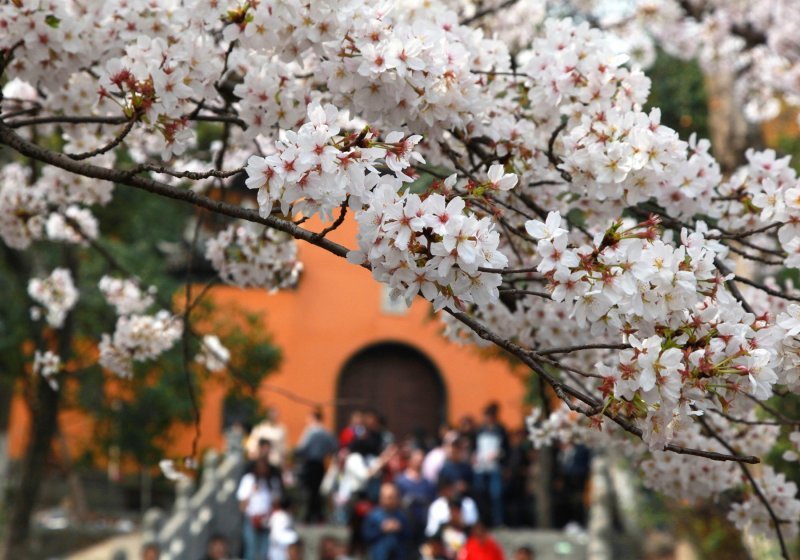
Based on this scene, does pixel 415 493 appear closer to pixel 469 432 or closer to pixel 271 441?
pixel 469 432

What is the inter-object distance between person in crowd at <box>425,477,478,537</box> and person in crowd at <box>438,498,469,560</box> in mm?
41

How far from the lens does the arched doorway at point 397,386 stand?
2139 cm

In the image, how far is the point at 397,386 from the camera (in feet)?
71.1

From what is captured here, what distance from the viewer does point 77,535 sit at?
15461 mm

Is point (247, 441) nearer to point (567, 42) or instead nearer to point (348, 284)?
point (348, 284)

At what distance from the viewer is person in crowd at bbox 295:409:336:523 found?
484 inches

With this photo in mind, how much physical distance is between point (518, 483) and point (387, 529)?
2.69m

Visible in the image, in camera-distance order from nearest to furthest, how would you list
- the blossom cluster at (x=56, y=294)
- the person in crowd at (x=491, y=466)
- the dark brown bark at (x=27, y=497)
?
the blossom cluster at (x=56, y=294)
the dark brown bark at (x=27, y=497)
the person in crowd at (x=491, y=466)

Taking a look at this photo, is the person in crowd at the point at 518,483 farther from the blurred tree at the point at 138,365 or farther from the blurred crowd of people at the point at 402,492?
the blurred tree at the point at 138,365

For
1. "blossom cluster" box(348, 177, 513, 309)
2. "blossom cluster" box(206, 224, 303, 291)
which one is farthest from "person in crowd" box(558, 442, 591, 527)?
"blossom cluster" box(348, 177, 513, 309)

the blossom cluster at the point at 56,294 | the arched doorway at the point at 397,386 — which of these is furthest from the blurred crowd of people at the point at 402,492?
the arched doorway at the point at 397,386

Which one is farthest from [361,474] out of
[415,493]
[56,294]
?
[56,294]

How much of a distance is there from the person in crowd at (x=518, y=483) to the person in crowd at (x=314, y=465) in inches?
81.9

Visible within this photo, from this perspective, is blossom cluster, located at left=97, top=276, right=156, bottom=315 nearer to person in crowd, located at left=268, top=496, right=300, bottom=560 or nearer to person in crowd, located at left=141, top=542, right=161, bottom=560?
person in crowd, located at left=141, top=542, right=161, bottom=560
